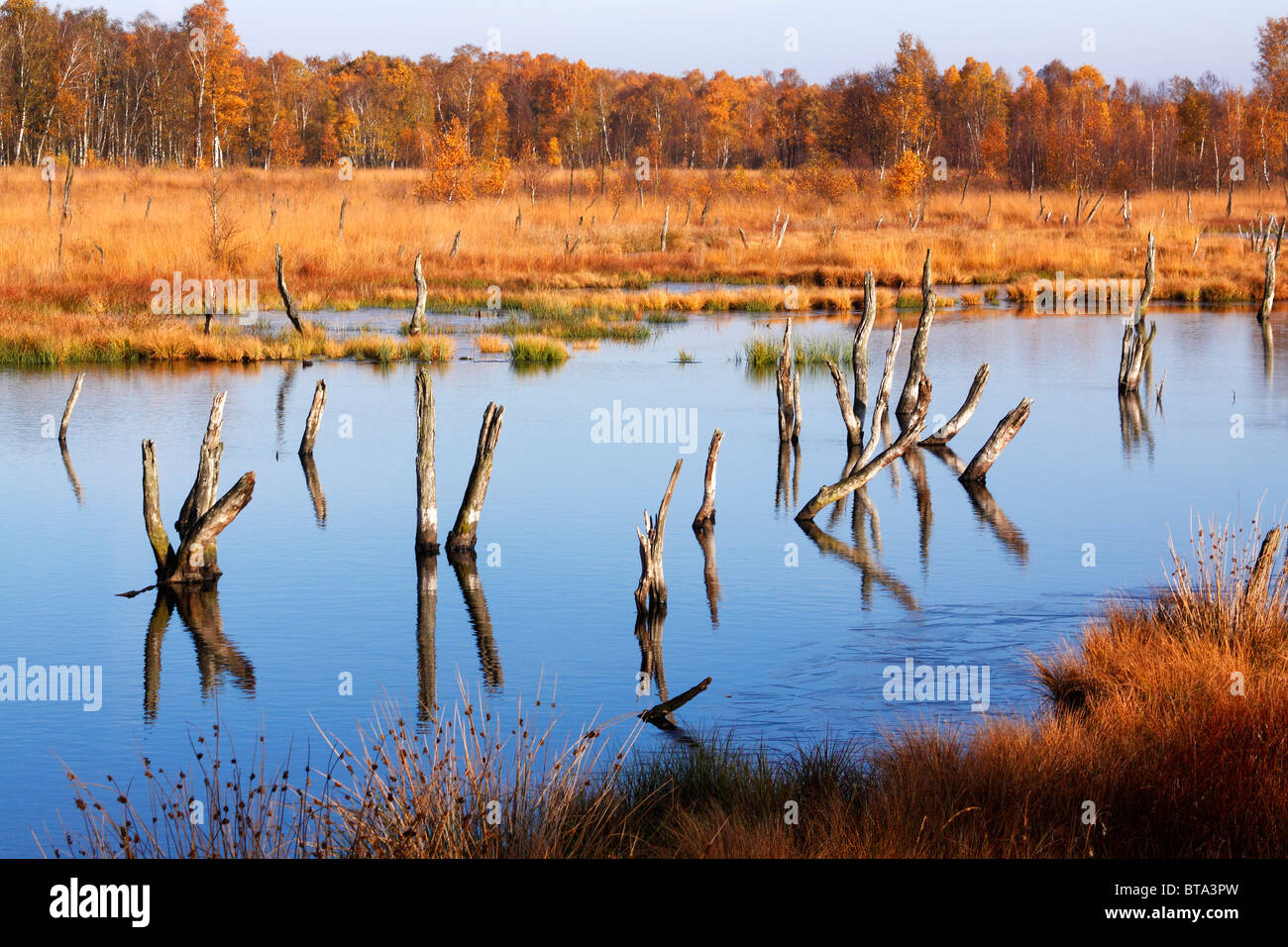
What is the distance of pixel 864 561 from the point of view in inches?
569

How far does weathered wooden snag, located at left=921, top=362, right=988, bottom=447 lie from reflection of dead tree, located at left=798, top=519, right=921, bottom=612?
3121mm

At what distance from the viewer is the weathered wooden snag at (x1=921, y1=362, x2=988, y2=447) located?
17.5 m

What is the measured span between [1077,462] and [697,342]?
12938 mm

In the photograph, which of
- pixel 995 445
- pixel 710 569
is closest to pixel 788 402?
pixel 995 445

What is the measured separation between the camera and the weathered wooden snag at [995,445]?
677 inches

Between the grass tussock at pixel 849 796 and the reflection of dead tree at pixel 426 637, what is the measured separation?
4.83ft

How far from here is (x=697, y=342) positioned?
30938mm

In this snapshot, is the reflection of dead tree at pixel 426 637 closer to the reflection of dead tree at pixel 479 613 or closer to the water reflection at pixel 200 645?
the reflection of dead tree at pixel 479 613

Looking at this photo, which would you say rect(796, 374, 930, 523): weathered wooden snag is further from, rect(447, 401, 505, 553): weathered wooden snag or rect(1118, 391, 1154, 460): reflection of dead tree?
rect(1118, 391, 1154, 460): reflection of dead tree

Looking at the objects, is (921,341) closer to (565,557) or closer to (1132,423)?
(565,557)

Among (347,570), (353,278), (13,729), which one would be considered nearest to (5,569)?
(347,570)

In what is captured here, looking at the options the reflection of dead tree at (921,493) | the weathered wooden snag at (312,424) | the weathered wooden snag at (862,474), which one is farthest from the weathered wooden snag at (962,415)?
the weathered wooden snag at (312,424)

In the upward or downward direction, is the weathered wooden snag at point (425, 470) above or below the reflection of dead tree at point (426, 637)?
above
